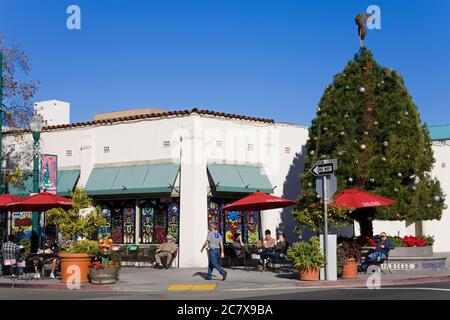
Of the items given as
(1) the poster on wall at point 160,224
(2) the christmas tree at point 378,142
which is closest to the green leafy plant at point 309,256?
(2) the christmas tree at point 378,142

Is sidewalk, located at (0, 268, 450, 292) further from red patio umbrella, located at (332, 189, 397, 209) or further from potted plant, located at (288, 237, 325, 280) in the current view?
red patio umbrella, located at (332, 189, 397, 209)

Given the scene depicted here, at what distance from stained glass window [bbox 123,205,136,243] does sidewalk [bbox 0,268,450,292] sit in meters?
5.22

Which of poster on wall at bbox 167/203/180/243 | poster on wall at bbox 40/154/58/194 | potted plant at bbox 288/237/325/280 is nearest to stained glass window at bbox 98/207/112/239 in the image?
poster on wall at bbox 40/154/58/194

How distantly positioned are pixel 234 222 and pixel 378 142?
23.7 ft

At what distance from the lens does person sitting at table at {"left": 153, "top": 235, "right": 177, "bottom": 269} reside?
25578mm

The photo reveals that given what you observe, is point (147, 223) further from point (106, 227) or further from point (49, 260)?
point (49, 260)

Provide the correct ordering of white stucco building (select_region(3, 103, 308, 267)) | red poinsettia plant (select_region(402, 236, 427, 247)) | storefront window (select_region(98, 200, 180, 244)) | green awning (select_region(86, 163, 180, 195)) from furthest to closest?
storefront window (select_region(98, 200, 180, 244)) < green awning (select_region(86, 163, 180, 195)) < white stucco building (select_region(3, 103, 308, 267)) < red poinsettia plant (select_region(402, 236, 427, 247))

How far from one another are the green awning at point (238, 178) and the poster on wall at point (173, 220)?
182 cm

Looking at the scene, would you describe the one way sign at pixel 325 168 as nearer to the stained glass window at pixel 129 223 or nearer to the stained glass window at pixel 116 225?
the stained glass window at pixel 129 223

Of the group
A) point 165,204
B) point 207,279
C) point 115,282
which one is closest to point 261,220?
point 165,204

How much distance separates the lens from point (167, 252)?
2558 centimetres

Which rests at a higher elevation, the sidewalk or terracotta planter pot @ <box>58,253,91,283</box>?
terracotta planter pot @ <box>58,253,91,283</box>
